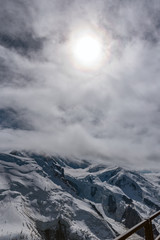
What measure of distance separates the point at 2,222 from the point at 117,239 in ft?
730

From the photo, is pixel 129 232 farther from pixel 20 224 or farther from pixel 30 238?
pixel 20 224

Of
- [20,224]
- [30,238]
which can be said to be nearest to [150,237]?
[30,238]

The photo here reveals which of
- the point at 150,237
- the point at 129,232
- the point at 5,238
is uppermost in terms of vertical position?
the point at 129,232

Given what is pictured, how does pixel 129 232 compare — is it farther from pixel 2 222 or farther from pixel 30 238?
pixel 2 222

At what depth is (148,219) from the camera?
5938mm

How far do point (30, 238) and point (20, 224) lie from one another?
31.6 metres

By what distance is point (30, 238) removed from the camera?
167375 mm

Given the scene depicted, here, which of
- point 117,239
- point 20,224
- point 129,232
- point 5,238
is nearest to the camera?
point 117,239

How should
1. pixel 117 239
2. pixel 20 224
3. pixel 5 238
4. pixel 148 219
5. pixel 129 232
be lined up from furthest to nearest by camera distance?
pixel 20 224 → pixel 5 238 → pixel 148 219 → pixel 129 232 → pixel 117 239

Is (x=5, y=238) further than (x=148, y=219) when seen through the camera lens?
Yes

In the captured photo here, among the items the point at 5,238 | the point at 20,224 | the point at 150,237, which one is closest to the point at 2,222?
the point at 20,224

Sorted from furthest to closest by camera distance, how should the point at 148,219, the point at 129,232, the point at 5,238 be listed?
the point at 5,238
the point at 148,219
the point at 129,232

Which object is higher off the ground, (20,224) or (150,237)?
(150,237)

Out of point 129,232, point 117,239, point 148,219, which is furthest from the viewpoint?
point 148,219
